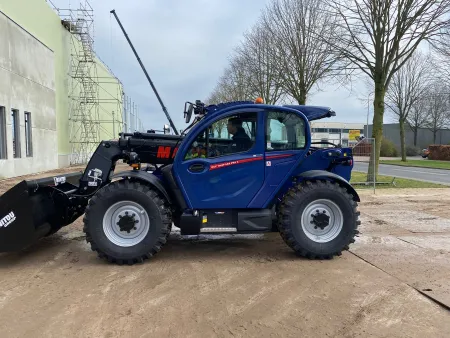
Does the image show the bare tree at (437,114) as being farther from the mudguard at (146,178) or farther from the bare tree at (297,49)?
the mudguard at (146,178)

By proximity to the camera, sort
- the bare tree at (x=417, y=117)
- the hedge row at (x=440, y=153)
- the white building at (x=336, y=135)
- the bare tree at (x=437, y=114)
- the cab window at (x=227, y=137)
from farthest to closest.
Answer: the bare tree at (x=417, y=117)
the bare tree at (x=437, y=114)
the hedge row at (x=440, y=153)
the white building at (x=336, y=135)
the cab window at (x=227, y=137)

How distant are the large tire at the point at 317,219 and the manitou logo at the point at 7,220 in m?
3.62

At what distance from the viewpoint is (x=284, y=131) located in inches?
232

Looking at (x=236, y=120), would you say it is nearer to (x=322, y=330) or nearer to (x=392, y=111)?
(x=322, y=330)

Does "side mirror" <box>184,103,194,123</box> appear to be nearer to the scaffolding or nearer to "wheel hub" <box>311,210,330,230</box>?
"wheel hub" <box>311,210,330,230</box>

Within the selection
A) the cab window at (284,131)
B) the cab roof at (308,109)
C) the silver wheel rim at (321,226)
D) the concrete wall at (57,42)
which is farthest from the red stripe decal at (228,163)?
the concrete wall at (57,42)

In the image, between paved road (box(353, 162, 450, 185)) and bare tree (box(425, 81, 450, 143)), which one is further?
bare tree (box(425, 81, 450, 143))

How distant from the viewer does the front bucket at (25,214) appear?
17.5 ft

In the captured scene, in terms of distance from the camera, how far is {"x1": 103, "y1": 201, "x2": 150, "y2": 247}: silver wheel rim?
5.60 meters

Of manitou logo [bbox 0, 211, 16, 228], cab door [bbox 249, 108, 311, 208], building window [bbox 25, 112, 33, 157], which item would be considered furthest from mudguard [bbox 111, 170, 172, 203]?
building window [bbox 25, 112, 33, 157]

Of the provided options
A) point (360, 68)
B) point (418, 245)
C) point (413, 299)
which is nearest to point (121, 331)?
point (413, 299)

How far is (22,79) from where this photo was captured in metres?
19.7

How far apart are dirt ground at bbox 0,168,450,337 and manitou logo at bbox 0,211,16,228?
2.06 feet

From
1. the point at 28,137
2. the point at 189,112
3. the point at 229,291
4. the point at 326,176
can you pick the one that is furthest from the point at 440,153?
the point at 229,291
